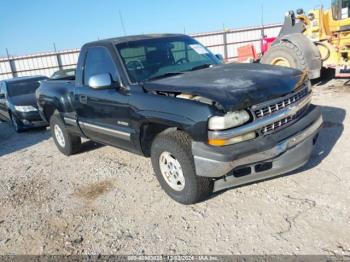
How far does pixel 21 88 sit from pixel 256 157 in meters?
9.33

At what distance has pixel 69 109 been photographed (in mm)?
5727

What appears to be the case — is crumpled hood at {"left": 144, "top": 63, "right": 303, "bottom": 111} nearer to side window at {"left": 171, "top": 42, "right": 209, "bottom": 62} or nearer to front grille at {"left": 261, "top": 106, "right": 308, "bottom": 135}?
front grille at {"left": 261, "top": 106, "right": 308, "bottom": 135}

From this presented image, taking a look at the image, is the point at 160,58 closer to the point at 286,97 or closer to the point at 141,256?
the point at 286,97

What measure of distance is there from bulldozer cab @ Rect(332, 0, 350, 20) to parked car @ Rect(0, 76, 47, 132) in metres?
8.11

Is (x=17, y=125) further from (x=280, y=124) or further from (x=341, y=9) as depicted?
(x=341, y=9)

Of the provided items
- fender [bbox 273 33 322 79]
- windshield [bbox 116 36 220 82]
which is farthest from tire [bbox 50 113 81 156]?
fender [bbox 273 33 322 79]

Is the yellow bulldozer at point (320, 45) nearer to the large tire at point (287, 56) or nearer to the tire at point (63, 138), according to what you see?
the large tire at point (287, 56)

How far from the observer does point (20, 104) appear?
31.6 ft

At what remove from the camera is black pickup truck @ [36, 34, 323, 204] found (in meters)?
3.31

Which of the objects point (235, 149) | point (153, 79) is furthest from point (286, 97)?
point (153, 79)

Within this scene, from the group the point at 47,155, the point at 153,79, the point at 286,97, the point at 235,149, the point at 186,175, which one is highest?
the point at 153,79

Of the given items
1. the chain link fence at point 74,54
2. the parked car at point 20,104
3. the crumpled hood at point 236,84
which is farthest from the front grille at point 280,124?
the chain link fence at point 74,54

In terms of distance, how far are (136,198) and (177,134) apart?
1.14 meters

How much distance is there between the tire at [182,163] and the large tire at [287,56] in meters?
5.81
